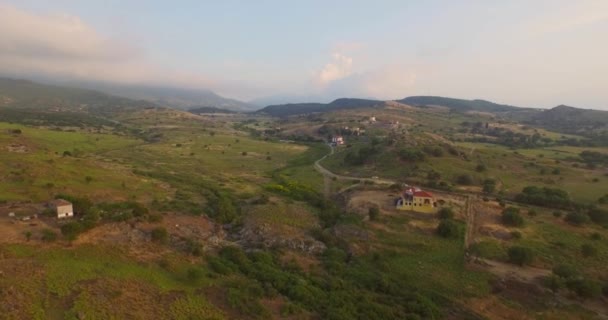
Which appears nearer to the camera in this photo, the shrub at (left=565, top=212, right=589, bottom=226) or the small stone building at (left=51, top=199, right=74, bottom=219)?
the small stone building at (left=51, top=199, right=74, bottom=219)

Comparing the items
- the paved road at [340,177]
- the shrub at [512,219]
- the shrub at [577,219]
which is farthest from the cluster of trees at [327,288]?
the paved road at [340,177]

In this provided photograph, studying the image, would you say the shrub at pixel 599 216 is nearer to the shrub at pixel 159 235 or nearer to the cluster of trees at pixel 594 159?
the cluster of trees at pixel 594 159

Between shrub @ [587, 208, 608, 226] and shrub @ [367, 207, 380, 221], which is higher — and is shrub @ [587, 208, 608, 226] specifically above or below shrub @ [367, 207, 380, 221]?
above

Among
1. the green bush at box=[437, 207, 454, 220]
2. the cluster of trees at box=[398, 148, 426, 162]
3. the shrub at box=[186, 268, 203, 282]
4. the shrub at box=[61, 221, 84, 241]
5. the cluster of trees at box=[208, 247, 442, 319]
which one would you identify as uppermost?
the cluster of trees at box=[398, 148, 426, 162]

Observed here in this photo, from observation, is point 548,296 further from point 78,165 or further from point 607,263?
point 78,165

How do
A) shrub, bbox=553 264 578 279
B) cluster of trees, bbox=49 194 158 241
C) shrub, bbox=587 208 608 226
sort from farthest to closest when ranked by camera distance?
1. shrub, bbox=587 208 608 226
2. shrub, bbox=553 264 578 279
3. cluster of trees, bbox=49 194 158 241

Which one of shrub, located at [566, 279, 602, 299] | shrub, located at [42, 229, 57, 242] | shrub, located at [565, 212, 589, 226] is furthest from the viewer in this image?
shrub, located at [565, 212, 589, 226]

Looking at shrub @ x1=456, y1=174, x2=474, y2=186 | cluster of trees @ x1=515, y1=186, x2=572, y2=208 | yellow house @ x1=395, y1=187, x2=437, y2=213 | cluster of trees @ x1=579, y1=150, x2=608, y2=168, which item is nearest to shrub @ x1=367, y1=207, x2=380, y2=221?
yellow house @ x1=395, y1=187, x2=437, y2=213

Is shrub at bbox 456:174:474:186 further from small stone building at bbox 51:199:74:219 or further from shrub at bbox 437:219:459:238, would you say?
small stone building at bbox 51:199:74:219

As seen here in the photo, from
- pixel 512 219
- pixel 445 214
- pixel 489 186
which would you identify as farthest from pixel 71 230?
pixel 489 186
